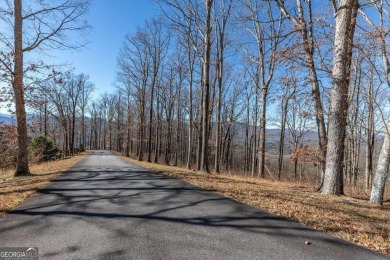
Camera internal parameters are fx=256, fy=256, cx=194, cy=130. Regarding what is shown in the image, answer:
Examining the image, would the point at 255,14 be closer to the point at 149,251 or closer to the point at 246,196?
the point at 246,196

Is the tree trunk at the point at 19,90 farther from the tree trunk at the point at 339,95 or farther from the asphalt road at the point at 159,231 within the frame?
the tree trunk at the point at 339,95

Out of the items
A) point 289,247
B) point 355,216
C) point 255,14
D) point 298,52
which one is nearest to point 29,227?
point 289,247

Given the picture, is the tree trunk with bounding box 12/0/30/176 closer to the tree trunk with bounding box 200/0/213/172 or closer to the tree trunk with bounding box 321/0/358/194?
the tree trunk with bounding box 200/0/213/172

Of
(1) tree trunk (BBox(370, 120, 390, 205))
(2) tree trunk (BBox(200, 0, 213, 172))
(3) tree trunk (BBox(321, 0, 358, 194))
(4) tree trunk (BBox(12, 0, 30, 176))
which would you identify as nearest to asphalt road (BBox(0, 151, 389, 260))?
(3) tree trunk (BBox(321, 0, 358, 194))

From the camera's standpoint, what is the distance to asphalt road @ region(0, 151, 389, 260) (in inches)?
123

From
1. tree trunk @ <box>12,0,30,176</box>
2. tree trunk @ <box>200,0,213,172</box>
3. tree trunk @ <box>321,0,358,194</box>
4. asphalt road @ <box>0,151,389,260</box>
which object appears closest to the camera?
asphalt road @ <box>0,151,389,260</box>

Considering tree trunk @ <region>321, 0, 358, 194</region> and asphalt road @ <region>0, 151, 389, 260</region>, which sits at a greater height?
tree trunk @ <region>321, 0, 358, 194</region>

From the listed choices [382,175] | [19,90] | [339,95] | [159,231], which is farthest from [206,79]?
[159,231]

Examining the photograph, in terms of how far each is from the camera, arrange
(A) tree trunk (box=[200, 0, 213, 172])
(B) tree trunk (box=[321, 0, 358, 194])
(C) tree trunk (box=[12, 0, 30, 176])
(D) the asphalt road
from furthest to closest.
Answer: (A) tree trunk (box=[200, 0, 213, 172])
(C) tree trunk (box=[12, 0, 30, 176])
(B) tree trunk (box=[321, 0, 358, 194])
(D) the asphalt road

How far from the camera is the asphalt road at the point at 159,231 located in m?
3.13

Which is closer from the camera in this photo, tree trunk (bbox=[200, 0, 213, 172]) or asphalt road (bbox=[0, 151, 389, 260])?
asphalt road (bbox=[0, 151, 389, 260])

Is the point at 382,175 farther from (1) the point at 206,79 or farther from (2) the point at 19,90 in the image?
(2) the point at 19,90

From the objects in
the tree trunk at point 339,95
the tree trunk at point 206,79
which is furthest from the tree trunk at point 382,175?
the tree trunk at point 206,79

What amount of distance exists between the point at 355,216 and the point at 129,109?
35.0 metres
